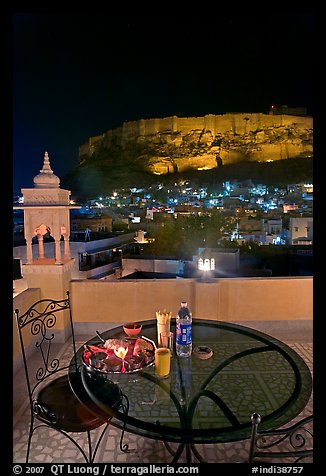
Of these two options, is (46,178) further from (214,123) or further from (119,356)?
(214,123)

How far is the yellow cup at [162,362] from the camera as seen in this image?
5.21ft

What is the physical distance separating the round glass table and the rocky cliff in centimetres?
4755

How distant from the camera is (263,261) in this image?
43.9 feet

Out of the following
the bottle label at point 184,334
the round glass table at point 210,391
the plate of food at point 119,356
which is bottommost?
the round glass table at point 210,391

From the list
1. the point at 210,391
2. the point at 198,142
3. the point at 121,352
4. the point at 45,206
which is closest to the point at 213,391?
the point at 210,391

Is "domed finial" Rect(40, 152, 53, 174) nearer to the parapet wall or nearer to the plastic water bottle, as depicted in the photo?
the plastic water bottle

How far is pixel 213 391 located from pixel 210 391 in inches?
3.4

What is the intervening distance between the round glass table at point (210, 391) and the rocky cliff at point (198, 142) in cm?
4755

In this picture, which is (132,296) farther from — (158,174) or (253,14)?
(158,174)

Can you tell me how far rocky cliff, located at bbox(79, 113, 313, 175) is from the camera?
153 ft

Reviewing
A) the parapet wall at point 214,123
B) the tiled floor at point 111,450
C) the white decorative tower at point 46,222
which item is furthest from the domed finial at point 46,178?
the parapet wall at point 214,123

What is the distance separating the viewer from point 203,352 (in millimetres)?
1880

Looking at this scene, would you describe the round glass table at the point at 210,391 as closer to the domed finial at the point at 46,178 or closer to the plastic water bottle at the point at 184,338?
the plastic water bottle at the point at 184,338

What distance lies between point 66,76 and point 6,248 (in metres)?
34.5
